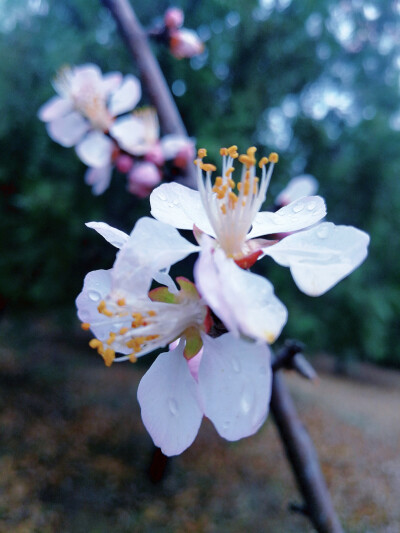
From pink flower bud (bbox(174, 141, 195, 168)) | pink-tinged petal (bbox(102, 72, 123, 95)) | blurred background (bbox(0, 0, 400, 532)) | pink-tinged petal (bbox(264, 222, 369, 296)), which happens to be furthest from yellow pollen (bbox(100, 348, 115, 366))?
blurred background (bbox(0, 0, 400, 532))

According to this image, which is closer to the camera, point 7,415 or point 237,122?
point 237,122

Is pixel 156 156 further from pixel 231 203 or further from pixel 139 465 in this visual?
pixel 139 465

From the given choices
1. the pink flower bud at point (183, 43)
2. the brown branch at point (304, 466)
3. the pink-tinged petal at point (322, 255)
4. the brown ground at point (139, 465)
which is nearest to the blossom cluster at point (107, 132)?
the pink flower bud at point (183, 43)

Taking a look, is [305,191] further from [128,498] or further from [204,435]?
[204,435]

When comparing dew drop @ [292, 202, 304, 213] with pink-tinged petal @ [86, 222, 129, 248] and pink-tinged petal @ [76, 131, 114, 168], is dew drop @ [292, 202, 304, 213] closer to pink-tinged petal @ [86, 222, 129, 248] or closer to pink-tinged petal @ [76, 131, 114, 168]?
pink-tinged petal @ [86, 222, 129, 248]

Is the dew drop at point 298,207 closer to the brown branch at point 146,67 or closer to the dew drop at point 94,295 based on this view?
the dew drop at point 94,295

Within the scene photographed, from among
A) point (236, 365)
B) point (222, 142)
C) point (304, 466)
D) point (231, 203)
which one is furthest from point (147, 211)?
point (236, 365)

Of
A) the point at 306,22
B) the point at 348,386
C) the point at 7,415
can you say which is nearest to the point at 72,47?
the point at 306,22

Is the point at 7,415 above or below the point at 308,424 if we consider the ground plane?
above
